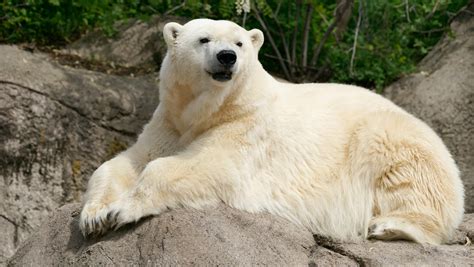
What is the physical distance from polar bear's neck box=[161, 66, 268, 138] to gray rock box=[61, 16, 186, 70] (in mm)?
3417

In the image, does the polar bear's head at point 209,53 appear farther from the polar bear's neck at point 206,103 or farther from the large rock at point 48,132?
the large rock at point 48,132

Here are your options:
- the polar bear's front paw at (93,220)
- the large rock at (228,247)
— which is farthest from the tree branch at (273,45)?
the polar bear's front paw at (93,220)

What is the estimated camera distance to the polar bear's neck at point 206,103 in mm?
4789

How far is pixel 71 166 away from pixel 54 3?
1796 mm

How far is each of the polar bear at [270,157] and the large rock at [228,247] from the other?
0.12m

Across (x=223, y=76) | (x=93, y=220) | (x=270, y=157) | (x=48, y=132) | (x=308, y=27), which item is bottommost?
(x=48, y=132)

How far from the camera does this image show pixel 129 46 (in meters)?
8.38

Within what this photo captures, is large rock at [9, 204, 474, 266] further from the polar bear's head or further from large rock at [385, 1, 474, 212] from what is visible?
large rock at [385, 1, 474, 212]

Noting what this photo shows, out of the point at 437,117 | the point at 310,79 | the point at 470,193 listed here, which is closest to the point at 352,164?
the point at 470,193

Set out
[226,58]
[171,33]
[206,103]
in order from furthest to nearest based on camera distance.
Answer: [171,33], [206,103], [226,58]

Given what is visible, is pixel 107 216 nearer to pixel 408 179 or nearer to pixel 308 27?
pixel 408 179

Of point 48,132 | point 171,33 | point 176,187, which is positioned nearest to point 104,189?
point 176,187

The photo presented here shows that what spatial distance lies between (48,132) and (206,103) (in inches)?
106

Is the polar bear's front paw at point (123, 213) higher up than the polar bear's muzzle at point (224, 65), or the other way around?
the polar bear's muzzle at point (224, 65)
